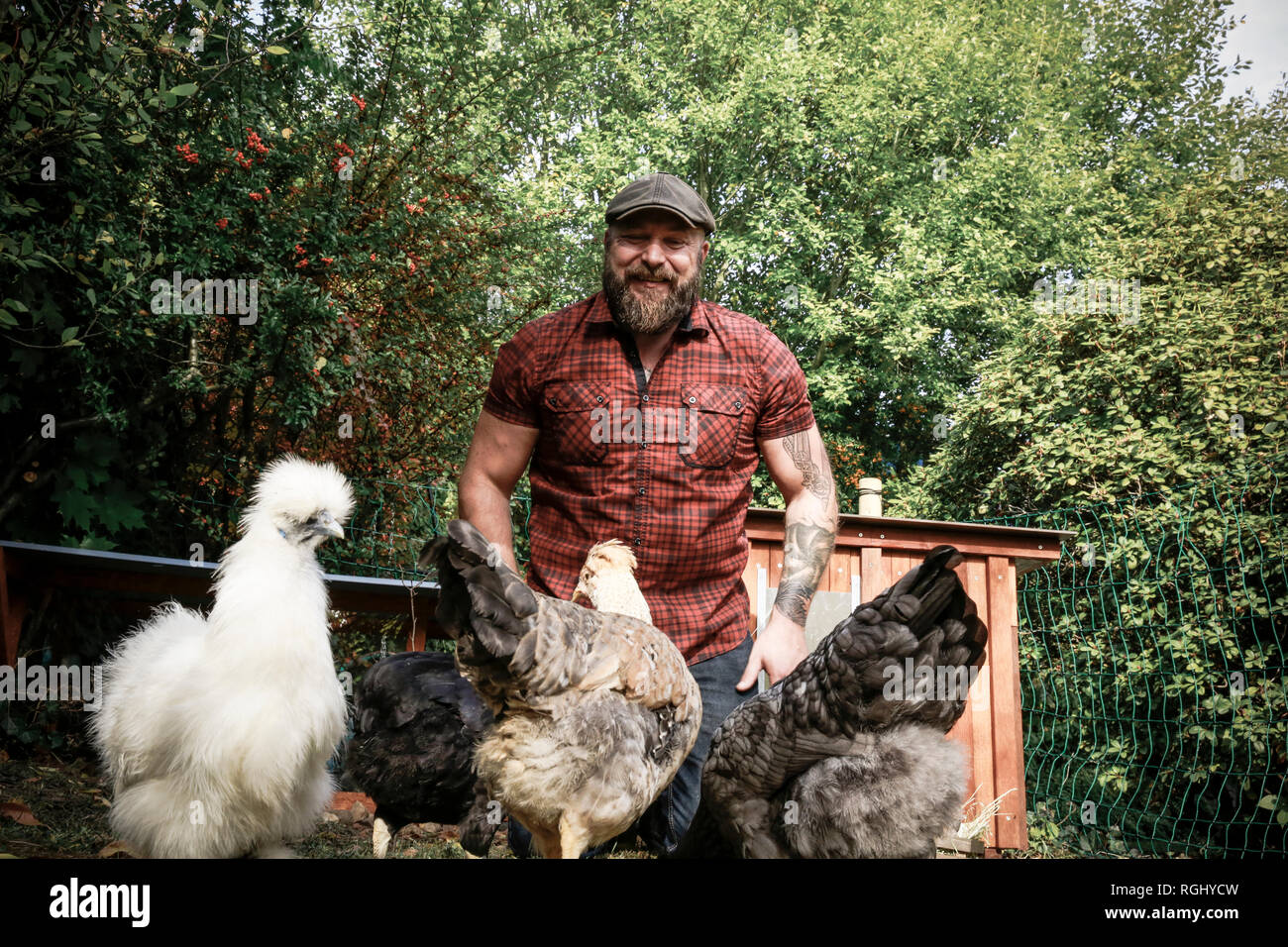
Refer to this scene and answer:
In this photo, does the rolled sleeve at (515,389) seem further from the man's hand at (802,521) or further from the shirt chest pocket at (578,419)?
the man's hand at (802,521)

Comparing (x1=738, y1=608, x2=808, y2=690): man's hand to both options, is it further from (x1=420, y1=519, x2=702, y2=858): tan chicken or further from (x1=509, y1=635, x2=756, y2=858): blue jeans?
(x1=420, y1=519, x2=702, y2=858): tan chicken

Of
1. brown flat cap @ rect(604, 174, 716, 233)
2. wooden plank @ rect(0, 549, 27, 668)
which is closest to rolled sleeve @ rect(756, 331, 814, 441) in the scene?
brown flat cap @ rect(604, 174, 716, 233)

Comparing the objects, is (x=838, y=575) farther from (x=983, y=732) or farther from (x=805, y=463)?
(x=805, y=463)

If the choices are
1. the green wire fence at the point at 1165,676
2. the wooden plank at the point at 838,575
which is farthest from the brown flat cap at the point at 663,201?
the green wire fence at the point at 1165,676

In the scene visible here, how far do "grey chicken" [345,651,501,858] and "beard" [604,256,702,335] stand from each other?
158 centimetres

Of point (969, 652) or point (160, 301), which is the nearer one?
point (969, 652)

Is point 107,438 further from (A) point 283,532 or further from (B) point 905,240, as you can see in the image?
(B) point 905,240

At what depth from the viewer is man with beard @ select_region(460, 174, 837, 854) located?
2762 millimetres

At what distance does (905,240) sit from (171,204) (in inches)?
384

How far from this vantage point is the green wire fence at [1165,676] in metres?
4.62

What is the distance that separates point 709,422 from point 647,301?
454 mm

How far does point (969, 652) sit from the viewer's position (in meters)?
2.15

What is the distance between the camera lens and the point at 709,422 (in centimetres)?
281
